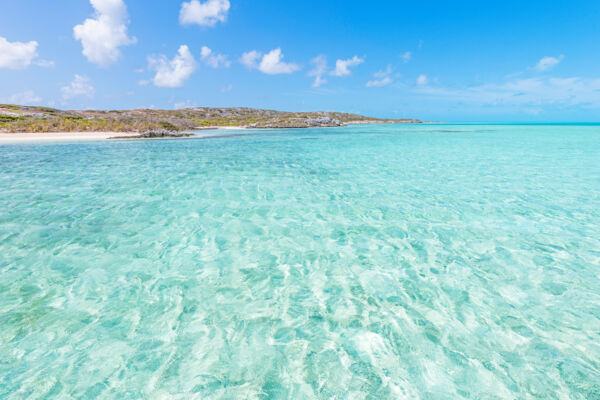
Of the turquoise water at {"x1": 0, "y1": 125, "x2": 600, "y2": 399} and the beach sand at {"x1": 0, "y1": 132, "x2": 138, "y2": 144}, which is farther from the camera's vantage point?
the beach sand at {"x1": 0, "y1": 132, "x2": 138, "y2": 144}

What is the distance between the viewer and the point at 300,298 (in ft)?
15.9

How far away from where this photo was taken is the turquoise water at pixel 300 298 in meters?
3.36

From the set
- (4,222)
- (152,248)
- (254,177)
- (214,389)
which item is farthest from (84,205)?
(214,389)

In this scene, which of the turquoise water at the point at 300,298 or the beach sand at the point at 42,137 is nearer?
the turquoise water at the point at 300,298

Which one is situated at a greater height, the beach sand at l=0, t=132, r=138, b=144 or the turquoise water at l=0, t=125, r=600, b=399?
the beach sand at l=0, t=132, r=138, b=144

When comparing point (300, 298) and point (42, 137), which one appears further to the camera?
point (42, 137)

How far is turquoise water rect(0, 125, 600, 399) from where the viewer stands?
3.36 meters

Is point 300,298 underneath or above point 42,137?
underneath

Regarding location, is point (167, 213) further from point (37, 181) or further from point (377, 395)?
point (37, 181)

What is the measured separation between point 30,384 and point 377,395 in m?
3.82

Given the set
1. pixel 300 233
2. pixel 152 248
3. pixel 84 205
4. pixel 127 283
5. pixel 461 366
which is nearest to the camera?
pixel 461 366

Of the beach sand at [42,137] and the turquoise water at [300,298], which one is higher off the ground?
the beach sand at [42,137]

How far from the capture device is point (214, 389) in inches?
127

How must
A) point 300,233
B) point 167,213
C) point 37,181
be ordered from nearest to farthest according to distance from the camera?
point 300,233 < point 167,213 < point 37,181
